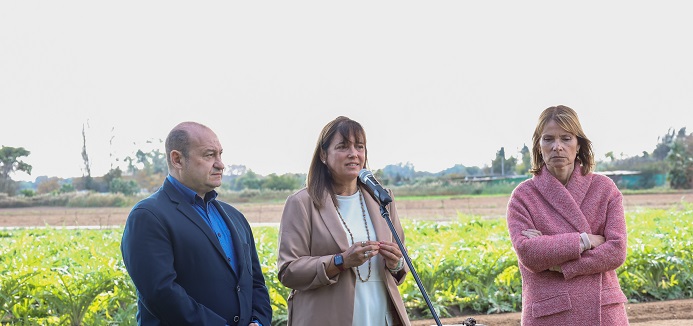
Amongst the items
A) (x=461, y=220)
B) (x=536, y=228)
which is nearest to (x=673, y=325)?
(x=536, y=228)

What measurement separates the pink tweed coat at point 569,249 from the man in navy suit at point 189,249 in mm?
1172

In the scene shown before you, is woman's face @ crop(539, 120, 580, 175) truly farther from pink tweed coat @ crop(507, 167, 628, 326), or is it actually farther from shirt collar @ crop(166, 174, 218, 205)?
shirt collar @ crop(166, 174, 218, 205)

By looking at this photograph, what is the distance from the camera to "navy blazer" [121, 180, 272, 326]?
264cm

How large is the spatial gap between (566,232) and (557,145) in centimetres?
38

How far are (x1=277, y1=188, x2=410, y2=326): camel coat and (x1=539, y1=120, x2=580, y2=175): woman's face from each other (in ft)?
2.38

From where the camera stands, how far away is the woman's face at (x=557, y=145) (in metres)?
3.14

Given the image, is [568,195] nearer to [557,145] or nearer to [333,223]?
[557,145]

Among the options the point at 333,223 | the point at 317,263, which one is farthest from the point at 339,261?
the point at 333,223

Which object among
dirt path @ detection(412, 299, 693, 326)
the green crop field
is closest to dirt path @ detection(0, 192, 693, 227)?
the green crop field

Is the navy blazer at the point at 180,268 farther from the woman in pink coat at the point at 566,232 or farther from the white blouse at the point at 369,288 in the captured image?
the woman in pink coat at the point at 566,232

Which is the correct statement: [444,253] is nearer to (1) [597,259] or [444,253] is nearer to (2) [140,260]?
(1) [597,259]

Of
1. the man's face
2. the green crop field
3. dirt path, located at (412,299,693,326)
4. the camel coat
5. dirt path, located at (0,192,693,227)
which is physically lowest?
dirt path, located at (0,192,693,227)

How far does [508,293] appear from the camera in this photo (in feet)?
22.7

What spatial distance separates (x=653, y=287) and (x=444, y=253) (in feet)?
6.96
